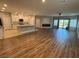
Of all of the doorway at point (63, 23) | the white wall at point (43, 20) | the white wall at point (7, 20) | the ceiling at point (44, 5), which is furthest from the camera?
the white wall at point (43, 20)

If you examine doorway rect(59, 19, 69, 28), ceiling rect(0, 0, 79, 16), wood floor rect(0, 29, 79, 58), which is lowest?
wood floor rect(0, 29, 79, 58)

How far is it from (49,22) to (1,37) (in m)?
15.2

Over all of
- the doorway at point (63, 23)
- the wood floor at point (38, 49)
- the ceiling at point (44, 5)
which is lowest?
the wood floor at point (38, 49)

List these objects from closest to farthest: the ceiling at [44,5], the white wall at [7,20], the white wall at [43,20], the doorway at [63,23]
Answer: the ceiling at [44,5], the white wall at [7,20], the doorway at [63,23], the white wall at [43,20]

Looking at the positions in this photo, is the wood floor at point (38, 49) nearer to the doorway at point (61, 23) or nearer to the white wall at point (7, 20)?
the white wall at point (7, 20)

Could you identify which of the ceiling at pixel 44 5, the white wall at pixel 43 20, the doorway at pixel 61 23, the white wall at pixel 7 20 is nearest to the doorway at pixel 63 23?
the doorway at pixel 61 23

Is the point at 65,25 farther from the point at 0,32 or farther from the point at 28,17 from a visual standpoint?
the point at 0,32

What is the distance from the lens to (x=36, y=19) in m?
21.2

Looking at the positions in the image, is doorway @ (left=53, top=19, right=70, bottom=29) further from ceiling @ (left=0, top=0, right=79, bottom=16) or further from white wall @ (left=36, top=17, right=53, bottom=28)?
ceiling @ (left=0, top=0, right=79, bottom=16)

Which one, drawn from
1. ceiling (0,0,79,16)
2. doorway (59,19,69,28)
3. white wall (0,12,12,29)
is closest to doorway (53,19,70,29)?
doorway (59,19,69,28)

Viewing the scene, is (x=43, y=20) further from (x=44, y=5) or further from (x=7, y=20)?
(x=44, y=5)

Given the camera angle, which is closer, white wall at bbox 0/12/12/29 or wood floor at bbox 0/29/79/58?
wood floor at bbox 0/29/79/58

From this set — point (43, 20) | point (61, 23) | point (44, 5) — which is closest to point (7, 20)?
point (44, 5)

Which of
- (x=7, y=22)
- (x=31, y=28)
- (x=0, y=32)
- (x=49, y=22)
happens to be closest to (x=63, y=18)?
(x=49, y=22)
